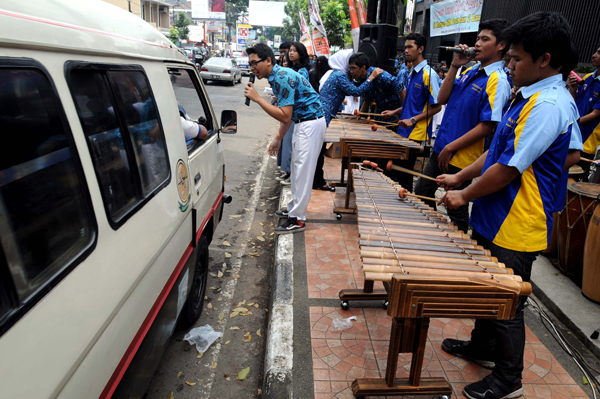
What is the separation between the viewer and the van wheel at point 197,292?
305 cm

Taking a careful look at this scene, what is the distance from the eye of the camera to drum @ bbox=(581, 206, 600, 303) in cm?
330

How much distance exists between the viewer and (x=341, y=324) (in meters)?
3.16

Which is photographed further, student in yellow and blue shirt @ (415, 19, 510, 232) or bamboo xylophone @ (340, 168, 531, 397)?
student in yellow and blue shirt @ (415, 19, 510, 232)

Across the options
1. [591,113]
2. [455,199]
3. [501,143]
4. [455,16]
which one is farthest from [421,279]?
[455,16]

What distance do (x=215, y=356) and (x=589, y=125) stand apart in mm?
5076

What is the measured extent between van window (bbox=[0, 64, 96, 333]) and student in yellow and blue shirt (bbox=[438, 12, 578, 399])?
76.0 inches

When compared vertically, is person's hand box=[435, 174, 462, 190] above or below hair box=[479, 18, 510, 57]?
below

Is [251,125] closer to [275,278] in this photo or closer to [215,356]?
[275,278]

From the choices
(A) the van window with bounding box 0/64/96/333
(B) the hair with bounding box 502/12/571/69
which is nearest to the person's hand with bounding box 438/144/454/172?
(B) the hair with bounding box 502/12/571/69

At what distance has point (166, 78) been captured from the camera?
2523mm

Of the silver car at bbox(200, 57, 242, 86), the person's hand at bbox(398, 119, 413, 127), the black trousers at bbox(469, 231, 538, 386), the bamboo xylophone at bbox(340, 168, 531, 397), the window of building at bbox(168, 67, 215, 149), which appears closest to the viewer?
the bamboo xylophone at bbox(340, 168, 531, 397)

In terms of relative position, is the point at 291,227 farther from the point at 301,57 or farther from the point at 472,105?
the point at 301,57

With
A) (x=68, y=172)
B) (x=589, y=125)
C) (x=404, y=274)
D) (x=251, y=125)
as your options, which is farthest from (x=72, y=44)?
(x=251, y=125)

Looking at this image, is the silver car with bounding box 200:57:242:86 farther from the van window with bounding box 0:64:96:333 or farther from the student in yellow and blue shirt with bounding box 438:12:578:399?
the van window with bounding box 0:64:96:333
